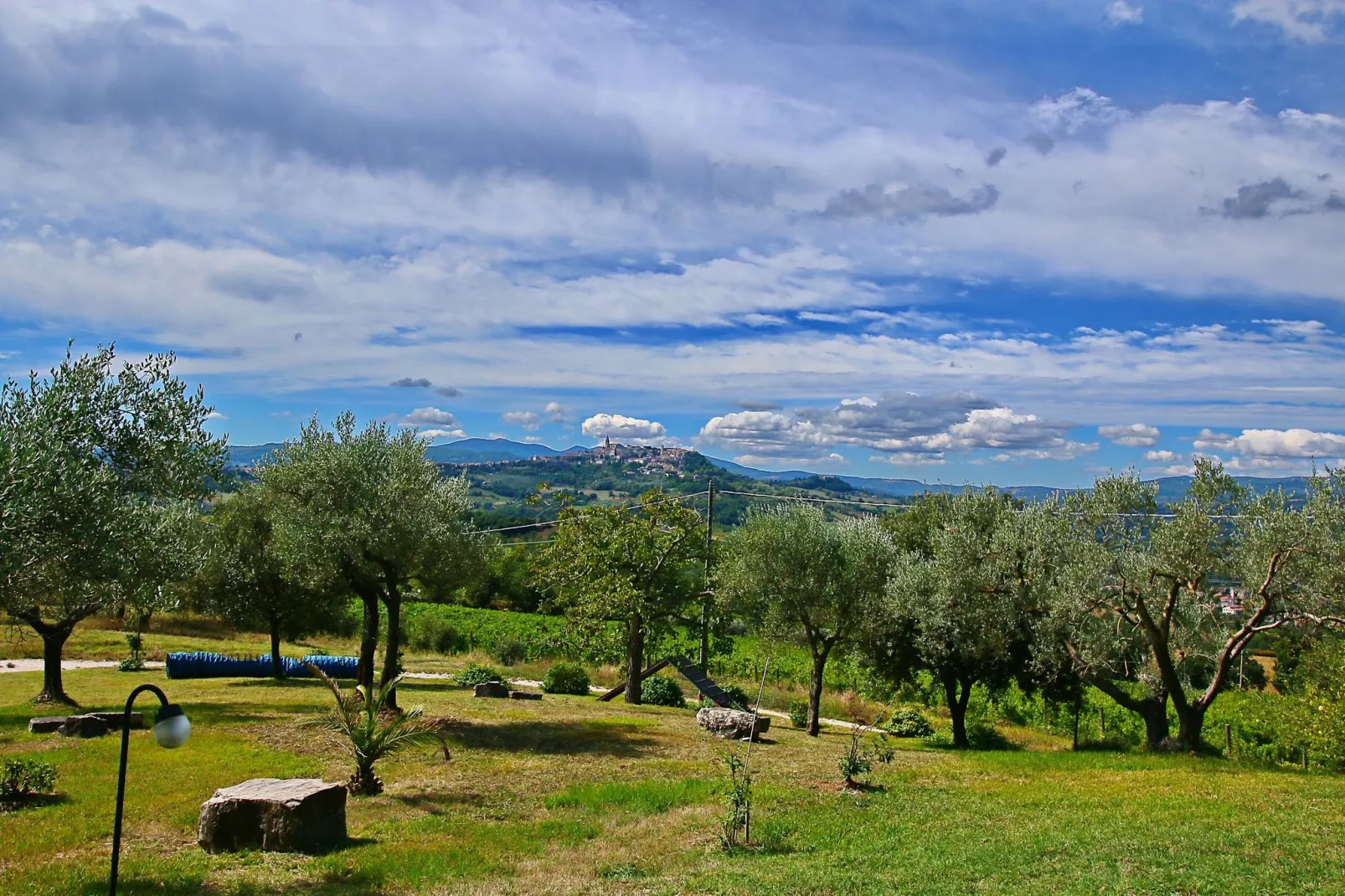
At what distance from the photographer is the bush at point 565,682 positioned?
3809 cm

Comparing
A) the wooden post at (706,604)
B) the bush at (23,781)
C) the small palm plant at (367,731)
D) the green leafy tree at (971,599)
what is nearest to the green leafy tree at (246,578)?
the wooden post at (706,604)

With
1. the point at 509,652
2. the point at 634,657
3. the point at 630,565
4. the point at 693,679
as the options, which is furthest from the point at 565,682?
the point at 509,652

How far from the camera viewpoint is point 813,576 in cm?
2688

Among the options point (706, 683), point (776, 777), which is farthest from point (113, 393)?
point (706, 683)

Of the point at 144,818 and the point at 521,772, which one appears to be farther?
the point at 521,772

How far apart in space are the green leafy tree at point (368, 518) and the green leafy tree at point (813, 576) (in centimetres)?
938

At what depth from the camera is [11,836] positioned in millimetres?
11125

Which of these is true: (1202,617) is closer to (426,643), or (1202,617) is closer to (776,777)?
(776,777)

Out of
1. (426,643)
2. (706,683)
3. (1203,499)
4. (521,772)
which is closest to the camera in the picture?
(521,772)

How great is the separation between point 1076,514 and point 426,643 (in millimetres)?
42327

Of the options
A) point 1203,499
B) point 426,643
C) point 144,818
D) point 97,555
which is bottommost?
point 426,643

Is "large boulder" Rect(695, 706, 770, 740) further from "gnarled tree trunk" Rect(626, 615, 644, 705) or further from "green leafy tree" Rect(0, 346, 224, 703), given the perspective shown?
"green leafy tree" Rect(0, 346, 224, 703)

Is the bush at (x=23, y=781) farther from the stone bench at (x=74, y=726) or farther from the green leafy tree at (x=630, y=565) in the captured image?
the green leafy tree at (x=630, y=565)

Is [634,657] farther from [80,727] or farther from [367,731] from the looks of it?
[367,731]
